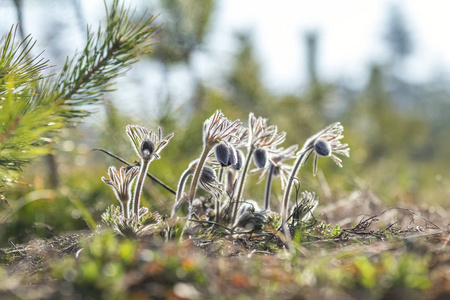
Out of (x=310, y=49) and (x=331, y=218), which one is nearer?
(x=331, y=218)

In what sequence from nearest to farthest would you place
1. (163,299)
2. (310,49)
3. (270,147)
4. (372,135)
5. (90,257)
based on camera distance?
(163,299) < (90,257) < (270,147) < (372,135) < (310,49)

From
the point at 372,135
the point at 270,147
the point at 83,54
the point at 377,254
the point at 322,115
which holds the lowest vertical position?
the point at 372,135

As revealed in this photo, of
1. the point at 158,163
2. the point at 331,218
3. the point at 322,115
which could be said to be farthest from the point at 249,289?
the point at 322,115

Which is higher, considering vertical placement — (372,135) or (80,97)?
(80,97)

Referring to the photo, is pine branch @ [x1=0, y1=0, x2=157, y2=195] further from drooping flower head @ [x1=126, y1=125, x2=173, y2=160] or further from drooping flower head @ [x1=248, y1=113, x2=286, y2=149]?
drooping flower head @ [x1=248, y1=113, x2=286, y2=149]

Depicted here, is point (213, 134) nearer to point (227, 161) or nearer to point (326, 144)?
Result: point (227, 161)

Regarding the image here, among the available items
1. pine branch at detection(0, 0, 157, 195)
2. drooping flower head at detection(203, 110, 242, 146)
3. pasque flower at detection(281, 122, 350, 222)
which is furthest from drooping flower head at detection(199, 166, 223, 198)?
pine branch at detection(0, 0, 157, 195)

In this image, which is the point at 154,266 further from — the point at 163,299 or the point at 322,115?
the point at 322,115

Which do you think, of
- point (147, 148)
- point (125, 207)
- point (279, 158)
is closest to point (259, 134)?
point (279, 158)
